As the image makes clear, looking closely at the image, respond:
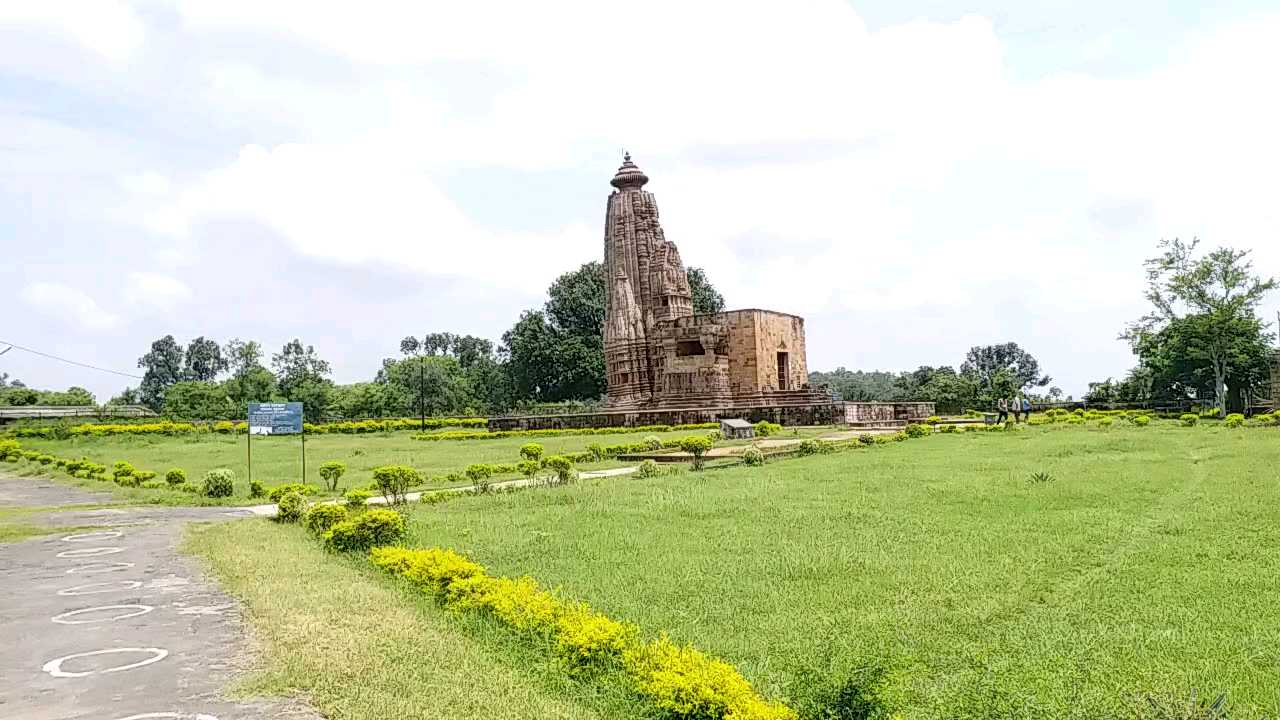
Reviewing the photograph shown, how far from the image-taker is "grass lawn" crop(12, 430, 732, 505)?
18.6m

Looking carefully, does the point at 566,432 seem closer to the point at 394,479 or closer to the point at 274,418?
the point at 274,418

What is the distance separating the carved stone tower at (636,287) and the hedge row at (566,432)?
3.77m

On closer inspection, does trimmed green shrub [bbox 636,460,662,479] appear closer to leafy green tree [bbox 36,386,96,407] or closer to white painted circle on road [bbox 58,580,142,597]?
white painted circle on road [bbox 58,580,142,597]

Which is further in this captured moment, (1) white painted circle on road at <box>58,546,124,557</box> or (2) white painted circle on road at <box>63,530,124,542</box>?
(2) white painted circle on road at <box>63,530,124,542</box>

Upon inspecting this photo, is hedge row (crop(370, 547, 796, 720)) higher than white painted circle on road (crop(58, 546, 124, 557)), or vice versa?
white painted circle on road (crop(58, 546, 124, 557))

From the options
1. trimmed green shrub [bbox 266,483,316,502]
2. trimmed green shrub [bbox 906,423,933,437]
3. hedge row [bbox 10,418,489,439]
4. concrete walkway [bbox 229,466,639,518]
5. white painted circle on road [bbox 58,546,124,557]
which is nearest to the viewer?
white painted circle on road [bbox 58,546,124,557]

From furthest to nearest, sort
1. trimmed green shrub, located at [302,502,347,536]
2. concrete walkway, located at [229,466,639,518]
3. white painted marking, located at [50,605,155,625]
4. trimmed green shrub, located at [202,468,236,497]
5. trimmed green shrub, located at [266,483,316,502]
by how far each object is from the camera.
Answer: trimmed green shrub, located at [202,468,236,497] < concrete walkway, located at [229,466,639,518] < trimmed green shrub, located at [266,483,316,502] < trimmed green shrub, located at [302,502,347,536] < white painted marking, located at [50,605,155,625]

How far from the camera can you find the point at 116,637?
6762mm

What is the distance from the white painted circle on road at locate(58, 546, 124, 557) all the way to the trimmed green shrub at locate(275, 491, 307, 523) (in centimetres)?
217

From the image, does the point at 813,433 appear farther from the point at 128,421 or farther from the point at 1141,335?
the point at 128,421

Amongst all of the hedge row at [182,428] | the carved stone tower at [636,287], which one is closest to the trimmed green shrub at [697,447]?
the carved stone tower at [636,287]

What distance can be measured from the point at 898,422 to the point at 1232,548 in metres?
22.3

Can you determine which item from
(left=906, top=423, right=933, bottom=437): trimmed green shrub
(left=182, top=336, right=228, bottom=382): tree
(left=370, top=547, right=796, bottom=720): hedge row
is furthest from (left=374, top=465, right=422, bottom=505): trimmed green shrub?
(left=182, top=336, right=228, bottom=382): tree

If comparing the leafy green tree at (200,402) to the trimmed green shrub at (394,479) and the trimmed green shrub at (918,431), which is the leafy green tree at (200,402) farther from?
the trimmed green shrub at (394,479)
